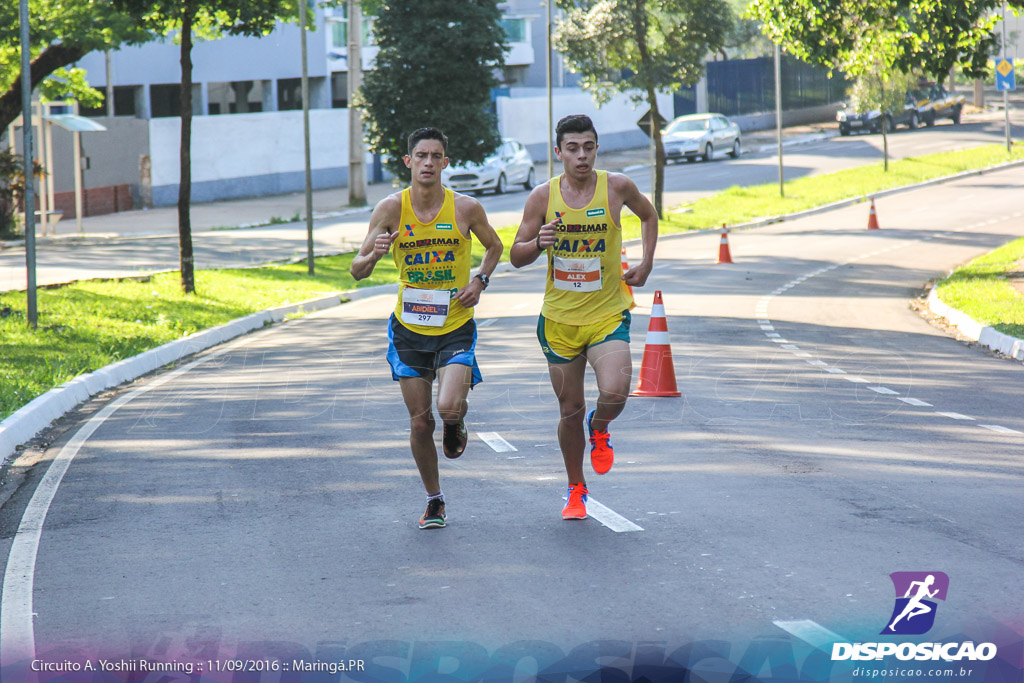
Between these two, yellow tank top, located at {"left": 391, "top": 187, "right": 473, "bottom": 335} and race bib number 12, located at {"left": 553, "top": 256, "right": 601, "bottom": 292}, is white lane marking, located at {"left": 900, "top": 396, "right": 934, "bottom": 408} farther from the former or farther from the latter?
yellow tank top, located at {"left": 391, "top": 187, "right": 473, "bottom": 335}

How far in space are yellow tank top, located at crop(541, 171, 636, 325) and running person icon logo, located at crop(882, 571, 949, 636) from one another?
206cm

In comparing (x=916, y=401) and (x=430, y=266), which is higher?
(x=430, y=266)

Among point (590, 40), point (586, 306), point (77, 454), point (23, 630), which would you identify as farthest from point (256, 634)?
point (590, 40)

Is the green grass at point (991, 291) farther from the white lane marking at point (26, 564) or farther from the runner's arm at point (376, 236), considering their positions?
the white lane marking at point (26, 564)

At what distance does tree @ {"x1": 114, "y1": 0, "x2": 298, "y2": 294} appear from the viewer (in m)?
19.4

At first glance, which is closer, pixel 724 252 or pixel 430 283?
pixel 430 283

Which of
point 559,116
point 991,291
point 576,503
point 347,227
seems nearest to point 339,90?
point 559,116

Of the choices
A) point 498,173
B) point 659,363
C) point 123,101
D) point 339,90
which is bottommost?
point 659,363

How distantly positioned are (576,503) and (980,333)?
1002cm

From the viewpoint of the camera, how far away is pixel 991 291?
18.5 meters

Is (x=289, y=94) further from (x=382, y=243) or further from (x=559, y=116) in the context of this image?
(x=382, y=243)

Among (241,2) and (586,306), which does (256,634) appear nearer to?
(586,306)

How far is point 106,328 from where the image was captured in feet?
53.4

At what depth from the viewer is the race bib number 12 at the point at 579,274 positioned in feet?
22.4
